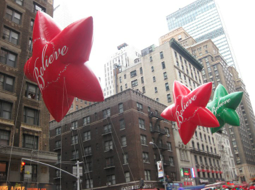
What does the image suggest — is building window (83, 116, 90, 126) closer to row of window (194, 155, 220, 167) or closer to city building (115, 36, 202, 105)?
city building (115, 36, 202, 105)

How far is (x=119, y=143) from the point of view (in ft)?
145

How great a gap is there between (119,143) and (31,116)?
21529mm

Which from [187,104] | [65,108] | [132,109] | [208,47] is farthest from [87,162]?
[208,47]

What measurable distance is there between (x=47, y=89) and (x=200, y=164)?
187 ft

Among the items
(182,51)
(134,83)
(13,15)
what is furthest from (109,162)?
Answer: (182,51)

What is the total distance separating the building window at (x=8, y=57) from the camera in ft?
81.7

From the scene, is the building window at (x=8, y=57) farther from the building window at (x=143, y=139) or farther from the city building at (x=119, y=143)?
the building window at (x=143, y=139)

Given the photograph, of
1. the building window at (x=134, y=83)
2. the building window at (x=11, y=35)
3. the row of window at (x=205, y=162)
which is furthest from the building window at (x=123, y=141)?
the building window at (x=134, y=83)

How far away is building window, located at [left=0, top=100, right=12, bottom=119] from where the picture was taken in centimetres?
2292

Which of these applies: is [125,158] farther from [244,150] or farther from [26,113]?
[244,150]

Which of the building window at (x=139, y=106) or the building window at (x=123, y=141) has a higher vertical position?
the building window at (x=139, y=106)

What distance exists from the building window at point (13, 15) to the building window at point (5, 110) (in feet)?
32.4

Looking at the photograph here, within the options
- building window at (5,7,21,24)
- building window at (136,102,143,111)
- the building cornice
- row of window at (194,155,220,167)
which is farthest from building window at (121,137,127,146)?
the building cornice

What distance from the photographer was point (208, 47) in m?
127
